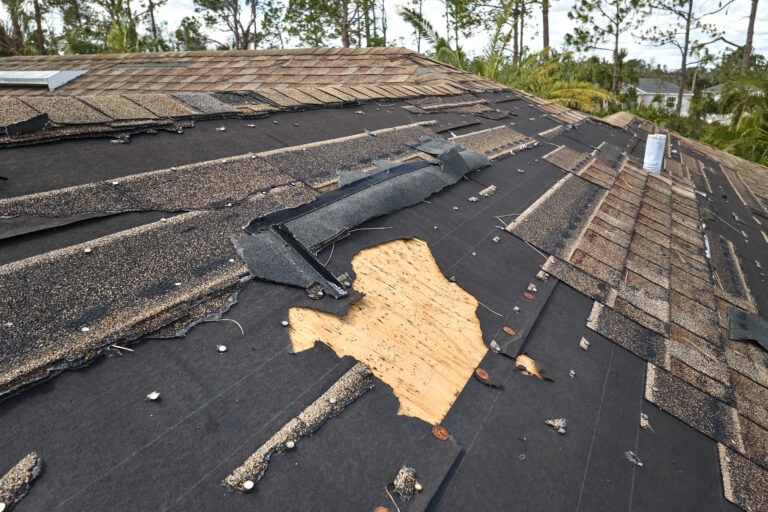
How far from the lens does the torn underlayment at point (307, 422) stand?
105 cm

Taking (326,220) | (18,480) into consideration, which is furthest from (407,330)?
(18,480)

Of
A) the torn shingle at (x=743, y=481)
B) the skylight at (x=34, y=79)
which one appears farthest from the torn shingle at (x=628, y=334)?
the skylight at (x=34, y=79)

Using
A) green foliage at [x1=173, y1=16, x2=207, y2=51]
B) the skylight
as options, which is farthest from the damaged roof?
green foliage at [x1=173, y1=16, x2=207, y2=51]

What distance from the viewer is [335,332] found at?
1573 mm

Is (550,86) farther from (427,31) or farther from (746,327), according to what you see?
(746,327)

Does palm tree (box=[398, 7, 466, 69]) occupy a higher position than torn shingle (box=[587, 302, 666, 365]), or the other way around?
palm tree (box=[398, 7, 466, 69])

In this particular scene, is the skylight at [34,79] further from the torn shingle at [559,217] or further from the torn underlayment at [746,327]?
the torn underlayment at [746,327]

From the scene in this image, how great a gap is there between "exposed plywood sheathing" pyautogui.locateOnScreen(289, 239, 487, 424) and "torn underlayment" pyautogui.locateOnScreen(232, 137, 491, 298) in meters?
0.18

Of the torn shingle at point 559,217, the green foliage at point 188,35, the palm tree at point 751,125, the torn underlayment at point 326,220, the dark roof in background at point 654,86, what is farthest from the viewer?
the dark roof in background at point 654,86

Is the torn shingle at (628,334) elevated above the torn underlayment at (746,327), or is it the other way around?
the torn shingle at (628,334)

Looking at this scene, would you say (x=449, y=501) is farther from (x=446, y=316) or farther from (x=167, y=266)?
(x=167, y=266)

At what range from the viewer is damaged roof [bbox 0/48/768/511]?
1.11 m

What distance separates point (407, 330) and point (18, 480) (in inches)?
49.7

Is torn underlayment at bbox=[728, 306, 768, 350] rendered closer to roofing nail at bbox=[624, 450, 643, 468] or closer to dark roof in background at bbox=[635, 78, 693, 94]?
roofing nail at bbox=[624, 450, 643, 468]
